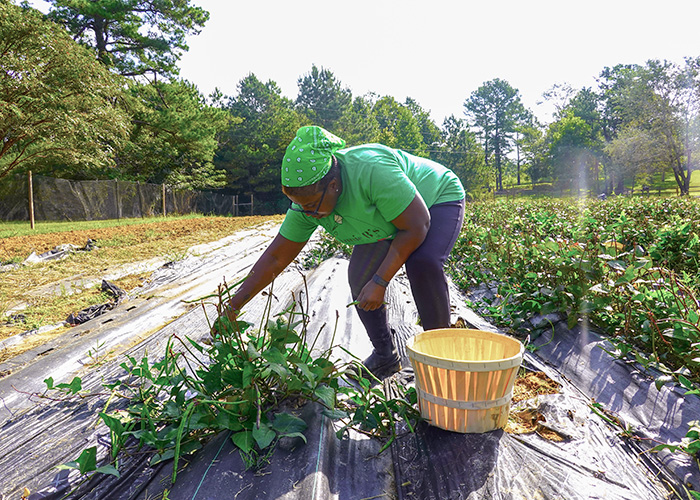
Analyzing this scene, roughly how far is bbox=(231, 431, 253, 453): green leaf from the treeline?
36.0 feet

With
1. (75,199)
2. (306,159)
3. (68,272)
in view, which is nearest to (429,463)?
(306,159)

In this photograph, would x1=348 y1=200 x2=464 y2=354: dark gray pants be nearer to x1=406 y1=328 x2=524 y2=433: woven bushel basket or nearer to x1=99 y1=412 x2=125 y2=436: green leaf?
x1=406 y1=328 x2=524 y2=433: woven bushel basket

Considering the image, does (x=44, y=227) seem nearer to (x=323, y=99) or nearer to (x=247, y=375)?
(x=247, y=375)

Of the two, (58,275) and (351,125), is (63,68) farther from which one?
(351,125)

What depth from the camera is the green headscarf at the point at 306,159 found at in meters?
1.49

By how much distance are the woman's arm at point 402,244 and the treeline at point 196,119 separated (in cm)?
1089

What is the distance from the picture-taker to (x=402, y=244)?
1575mm

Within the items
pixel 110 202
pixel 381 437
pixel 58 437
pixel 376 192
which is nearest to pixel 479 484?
pixel 381 437

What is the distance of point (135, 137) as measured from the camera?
712 inches

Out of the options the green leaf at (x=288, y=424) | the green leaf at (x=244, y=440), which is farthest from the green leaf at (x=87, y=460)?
the green leaf at (x=288, y=424)

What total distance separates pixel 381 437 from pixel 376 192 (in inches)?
34.4

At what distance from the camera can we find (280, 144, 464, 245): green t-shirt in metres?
1.57

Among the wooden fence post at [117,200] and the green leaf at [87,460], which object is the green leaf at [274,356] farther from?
the wooden fence post at [117,200]

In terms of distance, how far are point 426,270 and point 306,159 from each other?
26.5 inches
